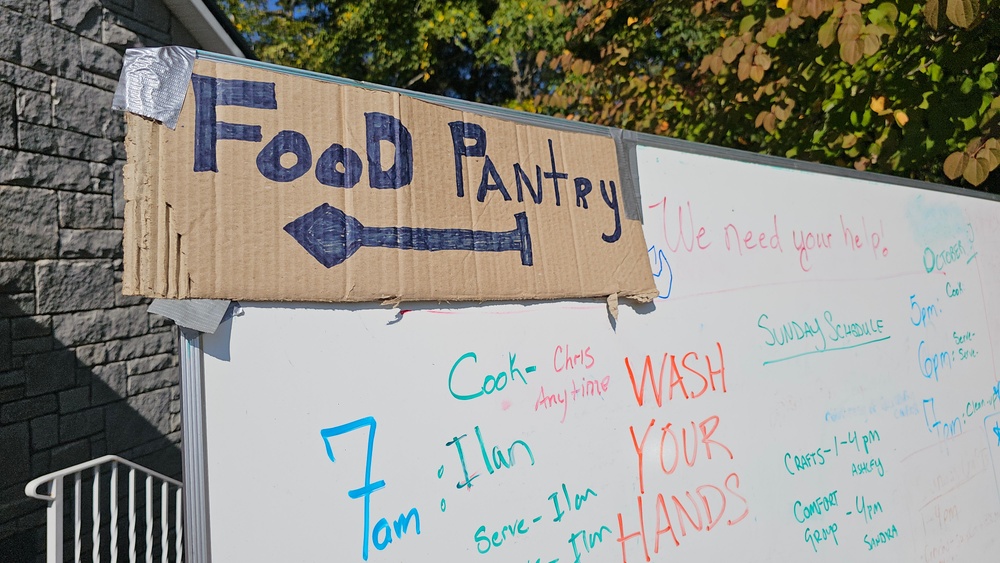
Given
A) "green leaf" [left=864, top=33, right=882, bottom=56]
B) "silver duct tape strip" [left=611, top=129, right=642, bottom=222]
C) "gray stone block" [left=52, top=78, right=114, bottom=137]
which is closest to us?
"silver duct tape strip" [left=611, top=129, right=642, bottom=222]

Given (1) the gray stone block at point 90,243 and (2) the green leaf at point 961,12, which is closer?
(2) the green leaf at point 961,12

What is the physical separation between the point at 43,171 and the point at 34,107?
29 centimetres

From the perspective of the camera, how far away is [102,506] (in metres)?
3.79

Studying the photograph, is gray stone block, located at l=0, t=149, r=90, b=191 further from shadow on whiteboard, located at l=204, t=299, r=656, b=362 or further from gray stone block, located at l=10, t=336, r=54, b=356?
shadow on whiteboard, located at l=204, t=299, r=656, b=362

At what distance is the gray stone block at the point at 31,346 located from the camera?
338 cm

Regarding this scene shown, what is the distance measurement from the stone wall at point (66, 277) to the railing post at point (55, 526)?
0.92m

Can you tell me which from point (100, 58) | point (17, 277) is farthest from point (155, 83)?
point (100, 58)

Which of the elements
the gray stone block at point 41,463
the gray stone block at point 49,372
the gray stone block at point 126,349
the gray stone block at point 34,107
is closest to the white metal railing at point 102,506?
the gray stone block at point 41,463

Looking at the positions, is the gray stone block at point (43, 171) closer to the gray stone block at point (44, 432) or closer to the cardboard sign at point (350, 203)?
the gray stone block at point (44, 432)

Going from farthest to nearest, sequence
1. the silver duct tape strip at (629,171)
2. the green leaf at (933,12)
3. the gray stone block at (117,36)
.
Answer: the gray stone block at (117,36) < the green leaf at (933,12) < the silver duct tape strip at (629,171)

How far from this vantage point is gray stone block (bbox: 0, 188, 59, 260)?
11.0ft

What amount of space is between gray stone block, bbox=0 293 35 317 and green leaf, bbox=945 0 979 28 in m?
4.00

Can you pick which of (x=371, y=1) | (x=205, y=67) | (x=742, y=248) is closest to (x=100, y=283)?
(x=205, y=67)

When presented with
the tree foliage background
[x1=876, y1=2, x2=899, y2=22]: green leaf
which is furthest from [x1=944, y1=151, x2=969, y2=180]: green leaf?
[x1=876, y1=2, x2=899, y2=22]: green leaf
